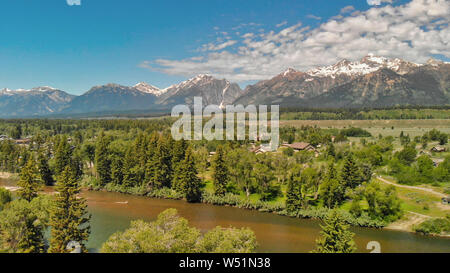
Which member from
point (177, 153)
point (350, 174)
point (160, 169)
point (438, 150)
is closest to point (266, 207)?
point (350, 174)

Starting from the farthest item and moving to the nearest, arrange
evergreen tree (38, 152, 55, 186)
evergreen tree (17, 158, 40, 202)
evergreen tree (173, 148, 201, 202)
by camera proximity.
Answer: evergreen tree (38, 152, 55, 186)
evergreen tree (173, 148, 201, 202)
evergreen tree (17, 158, 40, 202)

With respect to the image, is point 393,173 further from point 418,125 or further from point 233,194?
point 418,125

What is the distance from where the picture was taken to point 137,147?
60.3 m

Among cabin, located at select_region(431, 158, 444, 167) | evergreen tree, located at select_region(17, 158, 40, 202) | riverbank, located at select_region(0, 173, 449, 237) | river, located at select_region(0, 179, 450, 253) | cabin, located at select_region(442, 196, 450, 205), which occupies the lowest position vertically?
river, located at select_region(0, 179, 450, 253)

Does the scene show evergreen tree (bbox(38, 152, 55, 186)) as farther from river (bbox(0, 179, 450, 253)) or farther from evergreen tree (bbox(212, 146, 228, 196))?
evergreen tree (bbox(212, 146, 228, 196))

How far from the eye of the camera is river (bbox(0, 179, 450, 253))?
3263cm

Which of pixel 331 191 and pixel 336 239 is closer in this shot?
pixel 336 239

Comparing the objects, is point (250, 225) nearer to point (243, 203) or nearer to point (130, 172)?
point (243, 203)

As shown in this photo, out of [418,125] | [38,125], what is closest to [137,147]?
[38,125]

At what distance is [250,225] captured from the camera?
39.3m

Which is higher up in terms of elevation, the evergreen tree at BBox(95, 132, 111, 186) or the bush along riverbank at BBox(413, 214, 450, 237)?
the evergreen tree at BBox(95, 132, 111, 186)

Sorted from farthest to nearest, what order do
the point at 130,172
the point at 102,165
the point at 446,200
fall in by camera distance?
1. the point at 102,165
2. the point at 130,172
3. the point at 446,200

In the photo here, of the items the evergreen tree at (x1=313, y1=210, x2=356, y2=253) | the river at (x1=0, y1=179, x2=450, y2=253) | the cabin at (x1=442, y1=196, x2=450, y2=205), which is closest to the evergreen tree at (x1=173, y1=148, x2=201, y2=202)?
the river at (x1=0, y1=179, x2=450, y2=253)
